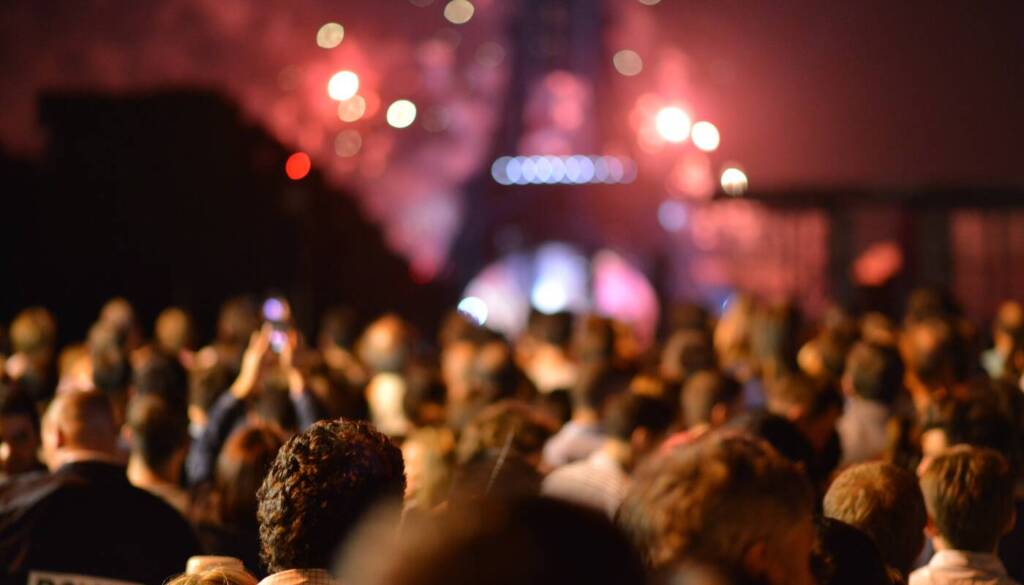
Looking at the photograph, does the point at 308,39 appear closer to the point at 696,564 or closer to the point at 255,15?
the point at 255,15

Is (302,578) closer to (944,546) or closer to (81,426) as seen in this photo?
(944,546)

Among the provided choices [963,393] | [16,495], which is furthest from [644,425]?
[16,495]

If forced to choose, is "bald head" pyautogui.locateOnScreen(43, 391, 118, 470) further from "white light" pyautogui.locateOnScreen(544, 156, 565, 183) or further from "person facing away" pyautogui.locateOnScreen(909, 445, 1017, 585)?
"white light" pyautogui.locateOnScreen(544, 156, 565, 183)

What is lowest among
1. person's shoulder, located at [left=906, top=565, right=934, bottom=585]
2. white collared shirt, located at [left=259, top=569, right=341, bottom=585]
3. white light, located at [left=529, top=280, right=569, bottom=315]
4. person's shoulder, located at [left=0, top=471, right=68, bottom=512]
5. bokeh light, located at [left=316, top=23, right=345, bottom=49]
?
white light, located at [left=529, top=280, right=569, bottom=315]

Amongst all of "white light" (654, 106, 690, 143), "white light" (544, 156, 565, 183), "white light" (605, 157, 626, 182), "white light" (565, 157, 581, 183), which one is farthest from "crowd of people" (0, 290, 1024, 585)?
"white light" (605, 157, 626, 182)

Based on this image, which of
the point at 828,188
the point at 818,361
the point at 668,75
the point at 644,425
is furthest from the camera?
the point at 668,75

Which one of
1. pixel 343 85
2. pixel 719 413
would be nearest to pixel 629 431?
pixel 719 413
